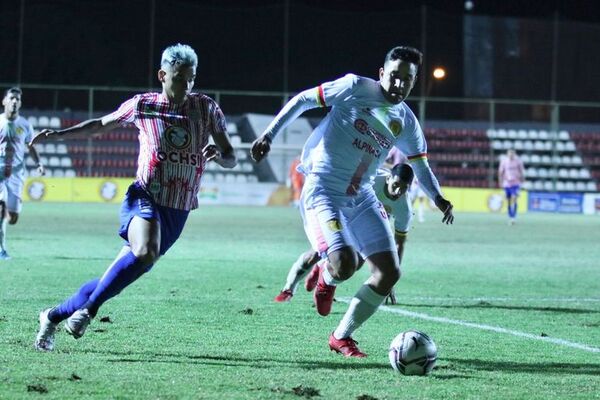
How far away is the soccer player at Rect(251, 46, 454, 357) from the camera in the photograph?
25.4 ft

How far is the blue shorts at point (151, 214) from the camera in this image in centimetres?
738

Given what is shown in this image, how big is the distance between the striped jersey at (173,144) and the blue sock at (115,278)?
1.45 ft

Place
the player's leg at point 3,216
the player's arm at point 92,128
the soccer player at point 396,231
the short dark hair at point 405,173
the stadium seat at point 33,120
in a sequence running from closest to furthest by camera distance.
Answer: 1. the player's arm at point 92,128
2. the short dark hair at point 405,173
3. the soccer player at point 396,231
4. the player's leg at point 3,216
5. the stadium seat at point 33,120

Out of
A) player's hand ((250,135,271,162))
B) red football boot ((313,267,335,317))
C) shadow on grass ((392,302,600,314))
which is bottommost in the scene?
shadow on grass ((392,302,600,314))

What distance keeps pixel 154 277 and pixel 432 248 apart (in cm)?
759

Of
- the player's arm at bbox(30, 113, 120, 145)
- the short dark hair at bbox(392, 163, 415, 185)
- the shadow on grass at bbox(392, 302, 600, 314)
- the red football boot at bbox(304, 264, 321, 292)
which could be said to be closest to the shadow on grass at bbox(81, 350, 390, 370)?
the player's arm at bbox(30, 113, 120, 145)

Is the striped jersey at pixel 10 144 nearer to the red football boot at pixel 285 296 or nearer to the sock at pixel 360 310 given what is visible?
the red football boot at pixel 285 296

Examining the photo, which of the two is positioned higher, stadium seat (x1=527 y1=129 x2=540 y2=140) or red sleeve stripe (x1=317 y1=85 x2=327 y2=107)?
stadium seat (x1=527 y1=129 x2=540 y2=140)

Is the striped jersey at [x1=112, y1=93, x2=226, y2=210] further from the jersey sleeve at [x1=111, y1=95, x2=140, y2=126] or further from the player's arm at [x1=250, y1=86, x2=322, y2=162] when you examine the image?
the player's arm at [x1=250, y1=86, x2=322, y2=162]

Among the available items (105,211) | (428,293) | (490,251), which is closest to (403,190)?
(428,293)

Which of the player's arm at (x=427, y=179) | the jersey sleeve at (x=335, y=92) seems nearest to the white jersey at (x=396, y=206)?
the player's arm at (x=427, y=179)

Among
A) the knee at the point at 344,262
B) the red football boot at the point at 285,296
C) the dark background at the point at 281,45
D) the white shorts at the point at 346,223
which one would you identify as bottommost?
the red football boot at the point at 285,296

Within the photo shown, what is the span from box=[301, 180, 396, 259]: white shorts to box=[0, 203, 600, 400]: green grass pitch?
0.72 metres

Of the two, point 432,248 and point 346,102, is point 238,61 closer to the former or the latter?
point 432,248
